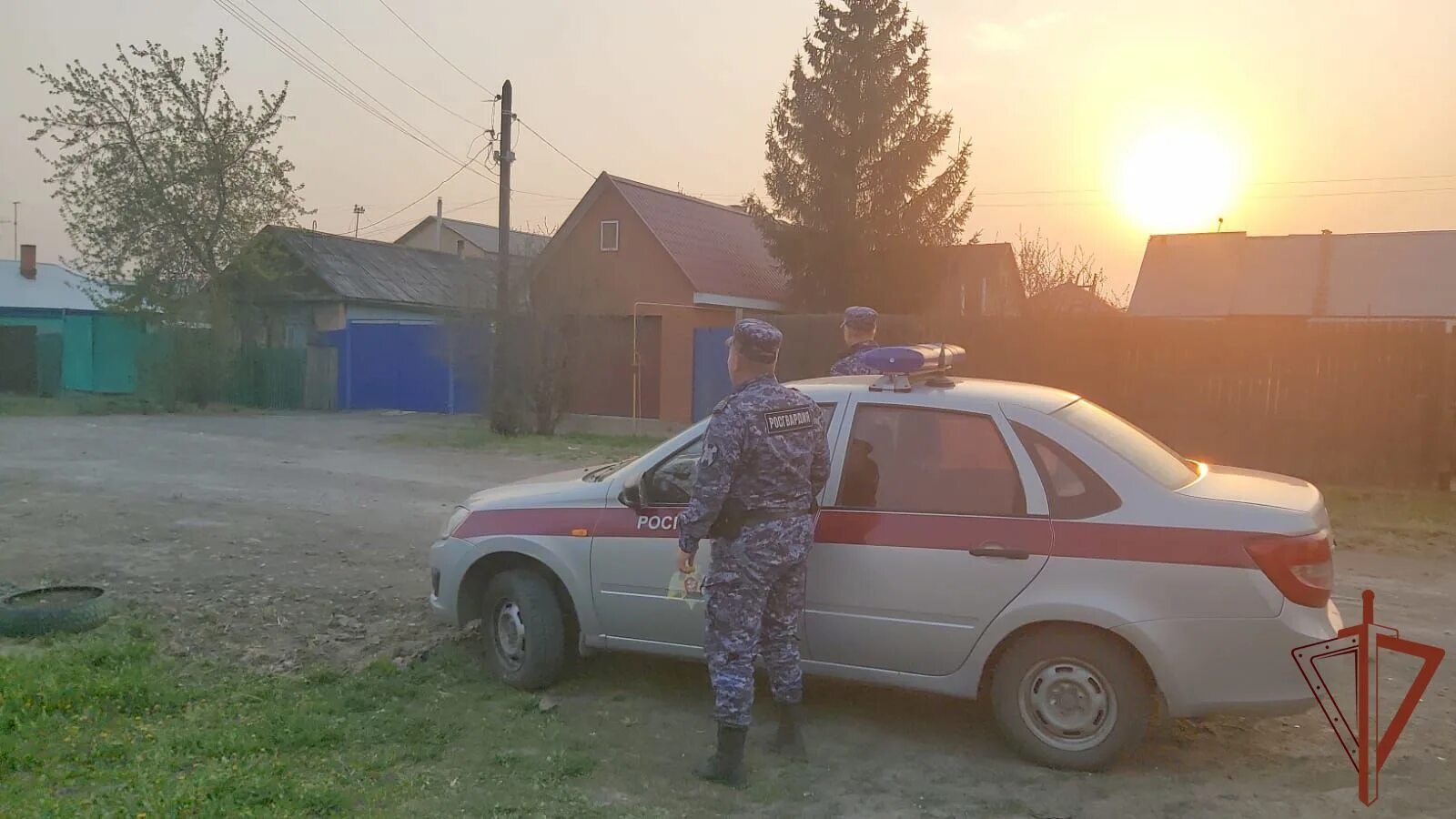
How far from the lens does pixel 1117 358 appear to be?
1322 cm

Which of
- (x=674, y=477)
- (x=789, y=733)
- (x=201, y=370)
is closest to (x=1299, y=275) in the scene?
(x=201, y=370)

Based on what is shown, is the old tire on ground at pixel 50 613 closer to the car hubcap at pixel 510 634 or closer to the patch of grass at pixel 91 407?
the car hubcap at pixel 510 634

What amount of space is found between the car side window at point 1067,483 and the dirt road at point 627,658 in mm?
758

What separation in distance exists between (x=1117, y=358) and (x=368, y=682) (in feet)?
34.6

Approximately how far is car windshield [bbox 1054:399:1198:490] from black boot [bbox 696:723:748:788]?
1910mm

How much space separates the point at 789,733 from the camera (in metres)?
4.52

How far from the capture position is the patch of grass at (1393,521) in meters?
9.41

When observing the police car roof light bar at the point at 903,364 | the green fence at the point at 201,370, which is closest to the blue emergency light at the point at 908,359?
the police car roof light bar at the point at 903,364

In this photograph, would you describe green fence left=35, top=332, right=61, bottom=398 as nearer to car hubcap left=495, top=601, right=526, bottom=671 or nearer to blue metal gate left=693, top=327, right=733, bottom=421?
blue metal gate left=693, top=327, right=733, bottom=421

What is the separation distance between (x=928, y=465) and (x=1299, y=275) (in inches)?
1212

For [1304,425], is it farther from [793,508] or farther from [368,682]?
[368,682]

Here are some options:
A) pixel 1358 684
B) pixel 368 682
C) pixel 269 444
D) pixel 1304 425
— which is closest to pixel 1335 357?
pixel 1304 425

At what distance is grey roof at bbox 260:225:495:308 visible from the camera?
2680 cm

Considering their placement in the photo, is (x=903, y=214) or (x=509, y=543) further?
(x=903, y=214)
